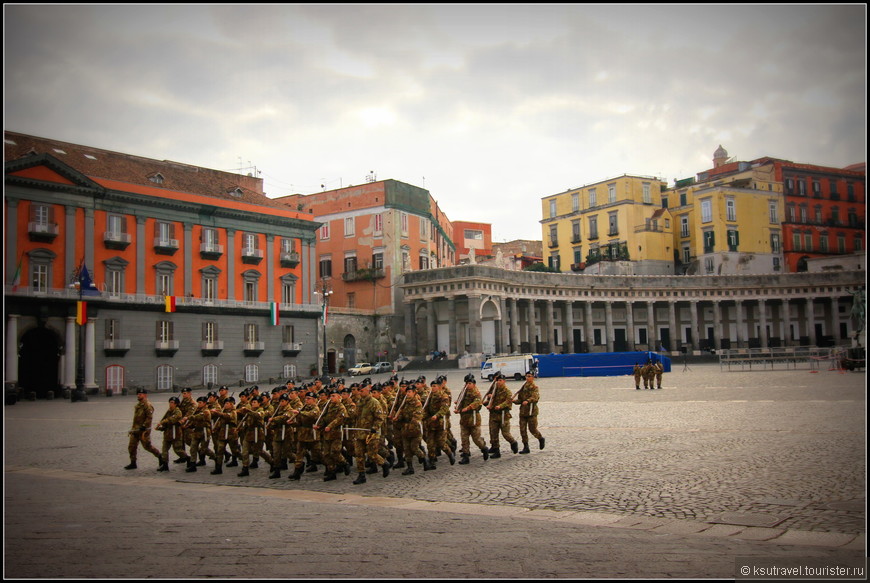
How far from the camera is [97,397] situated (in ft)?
125

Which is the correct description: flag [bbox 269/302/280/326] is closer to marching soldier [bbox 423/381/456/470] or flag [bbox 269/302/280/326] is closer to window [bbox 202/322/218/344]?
window [bbox 202/322/218/344]

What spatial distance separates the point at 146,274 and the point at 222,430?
3212cm

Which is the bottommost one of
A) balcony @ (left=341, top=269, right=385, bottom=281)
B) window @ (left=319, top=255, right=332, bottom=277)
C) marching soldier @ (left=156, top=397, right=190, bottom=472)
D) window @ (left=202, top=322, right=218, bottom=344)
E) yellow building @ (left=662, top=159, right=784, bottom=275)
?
marching soldier @ (left=156, top=397, right=190, bottom=472)

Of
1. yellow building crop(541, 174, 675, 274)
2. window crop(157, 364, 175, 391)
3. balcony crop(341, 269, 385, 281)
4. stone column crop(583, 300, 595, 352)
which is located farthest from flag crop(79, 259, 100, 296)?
yellow building crop(541, 174, 675, 274)

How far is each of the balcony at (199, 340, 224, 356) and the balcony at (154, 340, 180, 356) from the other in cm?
189

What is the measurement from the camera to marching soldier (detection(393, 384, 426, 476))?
1280 cm

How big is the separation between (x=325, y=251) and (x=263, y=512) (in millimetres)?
54787

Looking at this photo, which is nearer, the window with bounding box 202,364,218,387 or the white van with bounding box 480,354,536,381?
the white van with bounding box 480,354,536,381

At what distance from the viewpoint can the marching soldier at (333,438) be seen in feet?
40.3

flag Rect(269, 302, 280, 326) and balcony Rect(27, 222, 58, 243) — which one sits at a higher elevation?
balcony Rect(27, 222, 58, 243)

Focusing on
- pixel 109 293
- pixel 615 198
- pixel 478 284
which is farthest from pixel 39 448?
pixel 615 198

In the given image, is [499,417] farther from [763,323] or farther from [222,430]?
[763,323]

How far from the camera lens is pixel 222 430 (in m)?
13.8

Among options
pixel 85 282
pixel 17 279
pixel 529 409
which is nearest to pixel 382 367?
pixel 85 282
